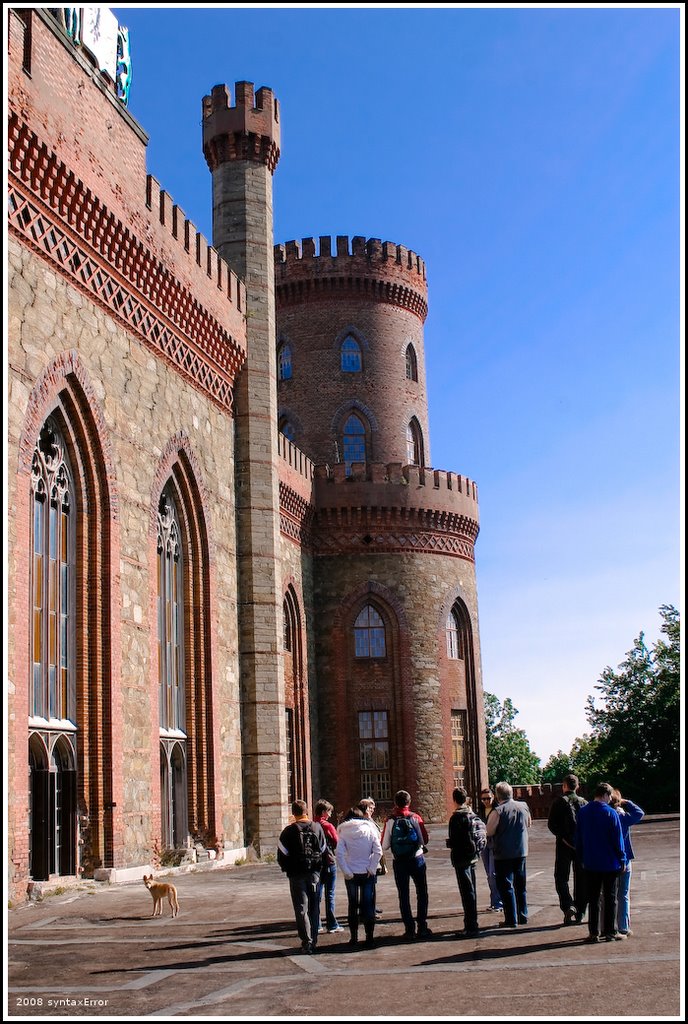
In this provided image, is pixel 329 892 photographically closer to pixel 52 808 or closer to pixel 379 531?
pixel 52 808

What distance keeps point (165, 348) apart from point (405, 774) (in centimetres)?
1669

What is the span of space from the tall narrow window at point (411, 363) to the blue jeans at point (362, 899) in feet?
98.5

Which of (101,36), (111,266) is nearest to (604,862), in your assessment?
(111,266)

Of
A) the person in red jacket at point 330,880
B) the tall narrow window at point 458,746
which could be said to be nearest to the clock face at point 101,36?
the person in red jacket at point 330,880

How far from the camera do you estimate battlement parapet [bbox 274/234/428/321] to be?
A: 38.1 meters

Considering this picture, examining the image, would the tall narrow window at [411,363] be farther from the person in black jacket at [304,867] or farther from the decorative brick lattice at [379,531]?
the person in black jacket at [304,867]

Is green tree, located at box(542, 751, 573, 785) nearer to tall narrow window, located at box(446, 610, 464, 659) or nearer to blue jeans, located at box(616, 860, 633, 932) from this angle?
tall narrow window, located at box(446, 610, 464, 659)

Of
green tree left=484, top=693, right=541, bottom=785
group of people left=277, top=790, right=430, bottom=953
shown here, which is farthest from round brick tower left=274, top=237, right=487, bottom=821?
green tree left=484, top=693, right=541, bottom=785

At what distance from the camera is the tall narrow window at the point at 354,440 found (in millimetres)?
37781

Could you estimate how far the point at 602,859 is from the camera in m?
10.2

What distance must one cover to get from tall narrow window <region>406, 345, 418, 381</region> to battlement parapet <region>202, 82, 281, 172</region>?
567 inches

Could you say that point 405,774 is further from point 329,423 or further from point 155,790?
point 155,790

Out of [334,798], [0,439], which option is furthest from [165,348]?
[334,798]

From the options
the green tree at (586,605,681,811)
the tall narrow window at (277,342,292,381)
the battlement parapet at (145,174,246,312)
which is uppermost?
the tall narrow window at (277,342,292,381)
